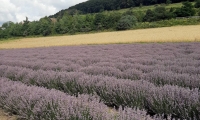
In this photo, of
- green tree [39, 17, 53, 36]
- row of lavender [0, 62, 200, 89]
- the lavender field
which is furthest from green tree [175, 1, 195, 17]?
row of lavender [0, 62, 200, 89]

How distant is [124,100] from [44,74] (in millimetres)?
2759

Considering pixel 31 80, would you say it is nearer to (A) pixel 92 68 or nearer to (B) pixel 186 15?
(A) pixel 92 68

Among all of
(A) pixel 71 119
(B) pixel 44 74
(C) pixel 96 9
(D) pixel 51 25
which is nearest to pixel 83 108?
(A) pixel 71 119

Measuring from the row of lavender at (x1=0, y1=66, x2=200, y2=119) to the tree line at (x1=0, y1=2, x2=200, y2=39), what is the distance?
44660 mm

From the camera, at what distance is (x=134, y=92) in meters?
3.66

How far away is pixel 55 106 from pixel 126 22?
46.7 meters

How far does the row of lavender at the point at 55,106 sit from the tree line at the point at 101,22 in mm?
46092

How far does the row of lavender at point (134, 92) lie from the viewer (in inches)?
115

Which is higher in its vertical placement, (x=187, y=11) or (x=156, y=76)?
(x=187, y=11)

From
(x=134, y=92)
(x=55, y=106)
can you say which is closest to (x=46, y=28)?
(x=134, y=92)

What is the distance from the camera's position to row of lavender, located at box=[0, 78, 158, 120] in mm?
2352

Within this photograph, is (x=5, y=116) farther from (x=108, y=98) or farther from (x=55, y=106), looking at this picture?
(x=108, y=98)

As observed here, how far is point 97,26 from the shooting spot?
181 ft

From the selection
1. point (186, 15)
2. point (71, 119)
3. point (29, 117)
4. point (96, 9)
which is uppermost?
point (96, 9)
